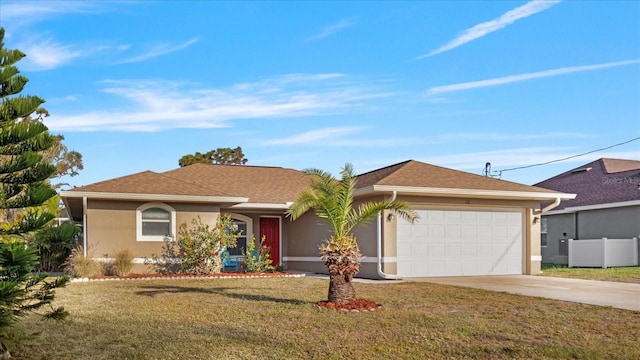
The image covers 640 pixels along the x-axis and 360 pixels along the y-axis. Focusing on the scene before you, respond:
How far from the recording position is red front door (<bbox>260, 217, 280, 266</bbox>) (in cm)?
2402

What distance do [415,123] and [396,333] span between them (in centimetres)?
1240

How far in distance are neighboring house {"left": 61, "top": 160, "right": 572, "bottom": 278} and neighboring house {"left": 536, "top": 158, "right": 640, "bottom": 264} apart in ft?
22.5

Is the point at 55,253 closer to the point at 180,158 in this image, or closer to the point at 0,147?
the point at 0,147

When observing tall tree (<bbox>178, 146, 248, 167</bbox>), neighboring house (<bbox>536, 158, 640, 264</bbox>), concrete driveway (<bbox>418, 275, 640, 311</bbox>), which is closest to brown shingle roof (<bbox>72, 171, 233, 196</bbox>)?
concrete driveway (<bbox>418, 275, 640, 311</bbox>)

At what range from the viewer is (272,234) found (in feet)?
79.3

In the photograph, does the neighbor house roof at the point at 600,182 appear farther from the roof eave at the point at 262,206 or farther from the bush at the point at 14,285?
the bush at the point at 14,285

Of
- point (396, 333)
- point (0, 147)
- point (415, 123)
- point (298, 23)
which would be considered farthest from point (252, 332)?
point (415, 123)

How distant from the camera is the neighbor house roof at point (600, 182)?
26.1 metres

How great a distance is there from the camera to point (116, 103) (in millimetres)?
20500

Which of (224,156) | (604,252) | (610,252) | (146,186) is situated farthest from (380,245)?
(224,156)

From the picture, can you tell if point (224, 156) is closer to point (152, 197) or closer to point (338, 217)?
point (152, 197)

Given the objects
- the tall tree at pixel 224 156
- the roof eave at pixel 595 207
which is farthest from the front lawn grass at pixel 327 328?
the tall tree at pixel 224 156

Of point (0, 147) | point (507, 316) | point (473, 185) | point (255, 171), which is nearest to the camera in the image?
point (0, 147)

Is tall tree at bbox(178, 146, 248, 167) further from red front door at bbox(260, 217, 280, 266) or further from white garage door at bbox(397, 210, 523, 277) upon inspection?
white garage door at bbox(397, 210, 523, 277)
